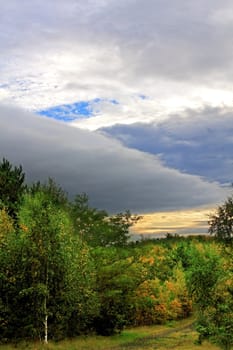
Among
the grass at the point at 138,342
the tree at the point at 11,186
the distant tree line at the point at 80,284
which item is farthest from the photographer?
the tree at the point at 11,186

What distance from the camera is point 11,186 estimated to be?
6438cm

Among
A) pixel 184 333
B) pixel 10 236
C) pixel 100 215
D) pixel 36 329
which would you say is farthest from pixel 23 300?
pixel 100 215

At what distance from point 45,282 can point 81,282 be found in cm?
369

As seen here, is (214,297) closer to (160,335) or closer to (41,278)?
(41,278)

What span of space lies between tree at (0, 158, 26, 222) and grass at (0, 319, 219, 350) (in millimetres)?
19228

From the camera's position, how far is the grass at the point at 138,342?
4222cm

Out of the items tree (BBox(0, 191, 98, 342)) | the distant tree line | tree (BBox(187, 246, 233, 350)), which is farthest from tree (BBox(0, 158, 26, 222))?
tree (BBox(187, 246, 233, 350))

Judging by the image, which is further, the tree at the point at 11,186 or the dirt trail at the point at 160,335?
the tree at the point at 11,186

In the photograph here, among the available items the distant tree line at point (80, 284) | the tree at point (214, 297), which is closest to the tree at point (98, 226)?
the distant tree line at point (80, 284)

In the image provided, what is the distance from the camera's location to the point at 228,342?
27.4m

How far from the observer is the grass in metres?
42.2

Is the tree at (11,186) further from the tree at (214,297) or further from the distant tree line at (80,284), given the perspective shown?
the tree at (214,297)

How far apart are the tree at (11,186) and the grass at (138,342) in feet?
63.1

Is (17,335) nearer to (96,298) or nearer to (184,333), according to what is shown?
(96,298)
